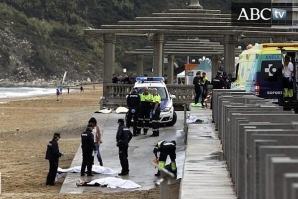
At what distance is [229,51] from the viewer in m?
35.1

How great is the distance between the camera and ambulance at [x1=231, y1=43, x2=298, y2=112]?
20766mm

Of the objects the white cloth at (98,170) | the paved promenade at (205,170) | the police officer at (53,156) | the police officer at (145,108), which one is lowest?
the white cloth at (98,170)

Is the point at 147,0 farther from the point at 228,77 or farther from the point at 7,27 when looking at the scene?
the point at 228,77

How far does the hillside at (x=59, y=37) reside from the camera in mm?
139500

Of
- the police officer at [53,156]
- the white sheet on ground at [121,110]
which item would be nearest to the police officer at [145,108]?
the police officer at [53,156]

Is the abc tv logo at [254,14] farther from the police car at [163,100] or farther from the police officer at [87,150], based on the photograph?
the police officer at [87,150]

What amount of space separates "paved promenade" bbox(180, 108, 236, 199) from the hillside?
108863mm

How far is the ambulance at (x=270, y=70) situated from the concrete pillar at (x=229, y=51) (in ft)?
41.3

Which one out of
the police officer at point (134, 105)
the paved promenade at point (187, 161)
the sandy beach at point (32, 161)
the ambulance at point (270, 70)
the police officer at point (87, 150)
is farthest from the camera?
the police officer at point (134, 105)

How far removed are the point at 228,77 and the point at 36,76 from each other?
110m

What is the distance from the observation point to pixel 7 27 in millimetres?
143750

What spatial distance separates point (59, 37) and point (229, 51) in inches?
4590

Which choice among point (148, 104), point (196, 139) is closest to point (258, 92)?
point (196, 139)

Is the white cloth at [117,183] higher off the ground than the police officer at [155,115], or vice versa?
the police officer at [155,115]
